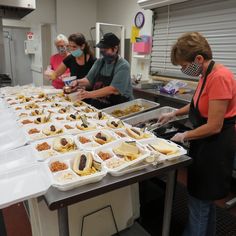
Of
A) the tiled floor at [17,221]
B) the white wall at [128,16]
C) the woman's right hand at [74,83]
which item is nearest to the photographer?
the tiled floor at [17,221]

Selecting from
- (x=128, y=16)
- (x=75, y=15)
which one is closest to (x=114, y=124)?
(x=128, y=16)

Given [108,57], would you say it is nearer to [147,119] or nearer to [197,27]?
[147,119]

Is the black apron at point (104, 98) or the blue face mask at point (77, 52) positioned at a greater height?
the blue face mask at point (77, 52)

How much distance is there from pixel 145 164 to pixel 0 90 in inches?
92.2

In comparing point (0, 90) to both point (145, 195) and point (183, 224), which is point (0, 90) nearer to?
point (145, 195)

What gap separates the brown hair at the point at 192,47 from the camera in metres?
1.20

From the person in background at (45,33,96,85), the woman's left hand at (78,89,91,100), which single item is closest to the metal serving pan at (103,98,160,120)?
the woman's left hand at (78,89,91,100)

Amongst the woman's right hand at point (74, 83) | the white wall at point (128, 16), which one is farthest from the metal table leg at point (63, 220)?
the white wall at point (128, 16)

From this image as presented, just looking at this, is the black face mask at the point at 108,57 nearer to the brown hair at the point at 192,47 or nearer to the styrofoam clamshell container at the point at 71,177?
the brown hair at the point at 192,47

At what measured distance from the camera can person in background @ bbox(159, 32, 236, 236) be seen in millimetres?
1152

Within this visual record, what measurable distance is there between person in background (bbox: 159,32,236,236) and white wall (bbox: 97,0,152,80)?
2.97 metres


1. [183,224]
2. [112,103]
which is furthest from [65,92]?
[183,224]

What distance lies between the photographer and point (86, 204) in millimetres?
1340

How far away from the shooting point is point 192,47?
1202 millimetres
